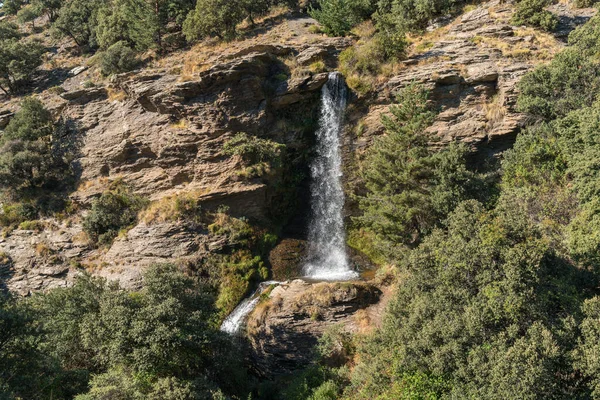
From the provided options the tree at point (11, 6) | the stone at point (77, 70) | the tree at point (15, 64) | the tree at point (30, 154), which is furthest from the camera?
the tree at point (11, 6)

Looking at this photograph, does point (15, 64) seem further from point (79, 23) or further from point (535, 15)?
point (535, 15)

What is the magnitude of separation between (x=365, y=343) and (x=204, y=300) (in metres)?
7.77

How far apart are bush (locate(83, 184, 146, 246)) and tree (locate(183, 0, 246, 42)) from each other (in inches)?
741

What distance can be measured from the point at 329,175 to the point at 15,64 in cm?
3697

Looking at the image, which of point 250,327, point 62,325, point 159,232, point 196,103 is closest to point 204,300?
point 250,327

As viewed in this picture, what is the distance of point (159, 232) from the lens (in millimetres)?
25844

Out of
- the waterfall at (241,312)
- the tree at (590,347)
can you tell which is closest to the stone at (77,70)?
the waterfall at (241,312)

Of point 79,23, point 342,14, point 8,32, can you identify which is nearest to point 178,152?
point 342,14

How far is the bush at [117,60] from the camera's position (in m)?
35.1

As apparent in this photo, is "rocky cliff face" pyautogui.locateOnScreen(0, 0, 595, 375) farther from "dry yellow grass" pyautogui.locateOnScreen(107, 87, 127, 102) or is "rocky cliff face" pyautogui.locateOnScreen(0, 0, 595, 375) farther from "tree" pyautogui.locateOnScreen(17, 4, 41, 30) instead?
"tree" pyautogui.locateOnScreen(17, 4, 41, 30)

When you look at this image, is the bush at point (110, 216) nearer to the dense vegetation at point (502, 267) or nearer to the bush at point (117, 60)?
the bush at point (117, 60)

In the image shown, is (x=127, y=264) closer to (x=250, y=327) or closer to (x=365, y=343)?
(x=250, y=327)

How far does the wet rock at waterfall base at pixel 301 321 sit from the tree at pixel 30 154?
75.7 feet

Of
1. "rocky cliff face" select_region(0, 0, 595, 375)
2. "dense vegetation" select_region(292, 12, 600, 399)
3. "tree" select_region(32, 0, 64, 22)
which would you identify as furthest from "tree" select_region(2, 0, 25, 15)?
"dense vegetation" select_region(292, 12, 600, 399)
